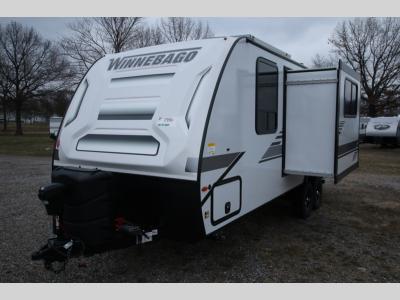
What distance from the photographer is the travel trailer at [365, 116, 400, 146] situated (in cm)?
1964

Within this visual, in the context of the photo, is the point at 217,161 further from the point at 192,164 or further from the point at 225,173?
the point at 192,164

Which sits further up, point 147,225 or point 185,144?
point 185,144

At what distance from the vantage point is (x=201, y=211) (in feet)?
11.1

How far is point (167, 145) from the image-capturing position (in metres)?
3.47

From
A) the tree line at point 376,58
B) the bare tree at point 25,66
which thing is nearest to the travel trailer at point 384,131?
the tree line at point 376,58

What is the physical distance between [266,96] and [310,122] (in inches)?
37.3

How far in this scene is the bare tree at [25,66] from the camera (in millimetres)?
33812

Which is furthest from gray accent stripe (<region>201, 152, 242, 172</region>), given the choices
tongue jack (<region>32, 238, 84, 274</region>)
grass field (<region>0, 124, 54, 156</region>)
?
grass field (<region>0, 124, 54, 156</region>)

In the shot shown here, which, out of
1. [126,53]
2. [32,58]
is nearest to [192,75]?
[126,53]

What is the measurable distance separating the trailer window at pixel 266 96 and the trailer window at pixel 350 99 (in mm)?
1395

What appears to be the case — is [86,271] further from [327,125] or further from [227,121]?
[327,125]

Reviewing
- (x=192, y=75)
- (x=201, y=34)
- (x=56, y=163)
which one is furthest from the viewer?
(x=201, y=34)

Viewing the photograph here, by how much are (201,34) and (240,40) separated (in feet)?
72.5

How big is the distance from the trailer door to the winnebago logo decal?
2419 mm
